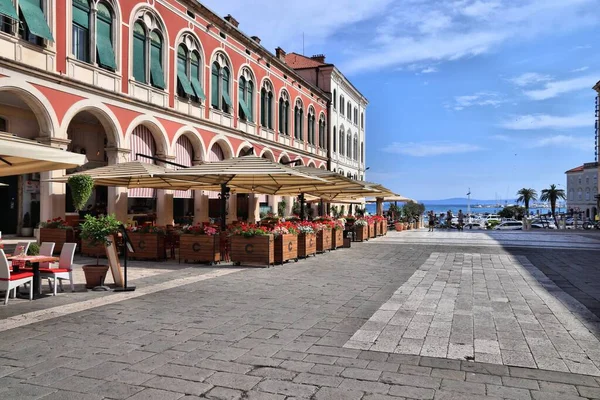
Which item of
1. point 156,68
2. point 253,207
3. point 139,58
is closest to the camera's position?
point 139,58

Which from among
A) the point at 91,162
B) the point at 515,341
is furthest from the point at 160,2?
the point at 515,341

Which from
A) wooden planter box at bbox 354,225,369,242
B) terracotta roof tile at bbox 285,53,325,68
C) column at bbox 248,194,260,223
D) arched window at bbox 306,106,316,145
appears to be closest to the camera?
wooden planter box at bbox 354,225,369,242

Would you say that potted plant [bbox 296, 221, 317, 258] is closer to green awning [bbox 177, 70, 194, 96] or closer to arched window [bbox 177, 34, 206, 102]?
green awning [bbox 177, 70, 194, 96]

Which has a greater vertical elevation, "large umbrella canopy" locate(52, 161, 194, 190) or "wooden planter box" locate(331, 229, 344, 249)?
"large umbrella canopy" locate(52, 161, 194, 190)

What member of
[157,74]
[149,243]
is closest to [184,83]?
[157,74]

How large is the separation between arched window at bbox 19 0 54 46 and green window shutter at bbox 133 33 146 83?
14.6ft

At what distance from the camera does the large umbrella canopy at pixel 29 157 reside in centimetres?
Answer: 542

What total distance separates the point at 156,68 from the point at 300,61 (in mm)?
26290

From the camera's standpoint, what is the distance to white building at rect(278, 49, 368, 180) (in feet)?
139

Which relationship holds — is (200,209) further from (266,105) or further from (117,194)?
(266,105)

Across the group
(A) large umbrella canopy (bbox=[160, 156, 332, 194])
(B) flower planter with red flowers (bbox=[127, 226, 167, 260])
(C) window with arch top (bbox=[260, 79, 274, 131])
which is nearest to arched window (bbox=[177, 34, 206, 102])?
(C) window with arch top (bbox=[260, 79, 274, 131])

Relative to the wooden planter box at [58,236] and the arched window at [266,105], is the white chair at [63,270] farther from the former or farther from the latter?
the arched window at [266,105]

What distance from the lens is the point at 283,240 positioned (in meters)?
11.6

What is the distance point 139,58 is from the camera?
19.2 m
